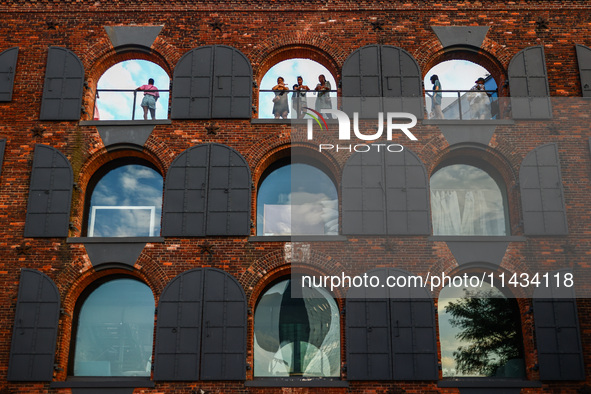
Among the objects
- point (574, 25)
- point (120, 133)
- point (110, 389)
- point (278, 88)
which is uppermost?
point (574, 25)

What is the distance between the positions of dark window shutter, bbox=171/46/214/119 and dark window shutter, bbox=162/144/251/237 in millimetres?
1030

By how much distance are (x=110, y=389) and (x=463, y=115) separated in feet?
37.1

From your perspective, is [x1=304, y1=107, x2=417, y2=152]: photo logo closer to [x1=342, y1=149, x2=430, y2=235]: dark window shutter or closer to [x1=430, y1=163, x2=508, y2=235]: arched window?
[x1=342, y1=149, x2=430, y2=235]: dark window shutter

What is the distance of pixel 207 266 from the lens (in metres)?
16.4

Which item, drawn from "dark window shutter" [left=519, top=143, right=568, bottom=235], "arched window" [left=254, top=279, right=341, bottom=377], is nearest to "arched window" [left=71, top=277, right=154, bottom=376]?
"arched window" [left=254, top=279, right=341, bottom=377]

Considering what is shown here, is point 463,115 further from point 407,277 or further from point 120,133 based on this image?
point 120,133

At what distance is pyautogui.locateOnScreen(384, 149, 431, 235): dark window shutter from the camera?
16.7 m

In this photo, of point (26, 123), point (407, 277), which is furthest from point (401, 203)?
point (26, 123)

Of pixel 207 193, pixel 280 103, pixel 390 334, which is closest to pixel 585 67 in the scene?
pixel 280 103

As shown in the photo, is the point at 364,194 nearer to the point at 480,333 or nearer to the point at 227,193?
the point at 227,193

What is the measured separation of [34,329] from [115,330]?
1808mm

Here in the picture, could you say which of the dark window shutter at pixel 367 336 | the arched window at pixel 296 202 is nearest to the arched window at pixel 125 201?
the arched window at pixel 296 202

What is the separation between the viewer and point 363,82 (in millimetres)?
17859

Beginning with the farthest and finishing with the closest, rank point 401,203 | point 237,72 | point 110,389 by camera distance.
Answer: point 237,72
point 401,203
point 110,389
